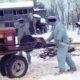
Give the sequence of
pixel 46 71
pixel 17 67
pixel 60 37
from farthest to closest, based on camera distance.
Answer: pixel 46 71
pixel 17 67
pixel 60 37

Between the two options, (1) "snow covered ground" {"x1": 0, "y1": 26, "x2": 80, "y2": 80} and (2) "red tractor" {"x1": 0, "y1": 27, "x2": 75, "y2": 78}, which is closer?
(1) "snow covered ground" {"x1": 0, "y1": 26, "x2": 80, "y2": 80}

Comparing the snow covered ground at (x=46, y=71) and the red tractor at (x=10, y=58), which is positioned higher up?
the red tractor at (x=10, y=58)

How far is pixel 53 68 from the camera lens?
9500 mm

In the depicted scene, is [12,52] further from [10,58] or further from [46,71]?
[46,71]

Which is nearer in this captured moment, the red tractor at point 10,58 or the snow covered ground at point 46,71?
the snow covered ground at point 46,71

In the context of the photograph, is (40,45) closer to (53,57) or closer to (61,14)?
(53,57)

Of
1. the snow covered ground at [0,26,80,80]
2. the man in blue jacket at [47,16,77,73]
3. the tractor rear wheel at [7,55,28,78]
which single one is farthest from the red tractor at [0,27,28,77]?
the man in blue jacket at [47,16,77,73]

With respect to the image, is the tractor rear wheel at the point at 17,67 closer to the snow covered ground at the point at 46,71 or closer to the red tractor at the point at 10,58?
the red tractor at the point at 10,58

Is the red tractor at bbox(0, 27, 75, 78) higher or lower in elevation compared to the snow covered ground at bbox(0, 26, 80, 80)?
higher

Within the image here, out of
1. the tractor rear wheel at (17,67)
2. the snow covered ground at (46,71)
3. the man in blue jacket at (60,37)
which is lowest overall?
the snow covered ground at (46,71)

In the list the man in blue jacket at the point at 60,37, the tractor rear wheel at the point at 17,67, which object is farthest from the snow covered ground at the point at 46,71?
the man in blue jacket at the point at 60,37

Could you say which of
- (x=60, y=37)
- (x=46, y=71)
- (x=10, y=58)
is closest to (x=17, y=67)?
(x=10, y=58)

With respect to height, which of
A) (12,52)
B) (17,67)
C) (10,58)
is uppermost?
(12,52)

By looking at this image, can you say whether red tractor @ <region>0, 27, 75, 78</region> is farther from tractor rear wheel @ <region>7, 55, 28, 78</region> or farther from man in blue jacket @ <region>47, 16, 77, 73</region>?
man in blue jacket @ <region>47, 16, 77, 73</region>
